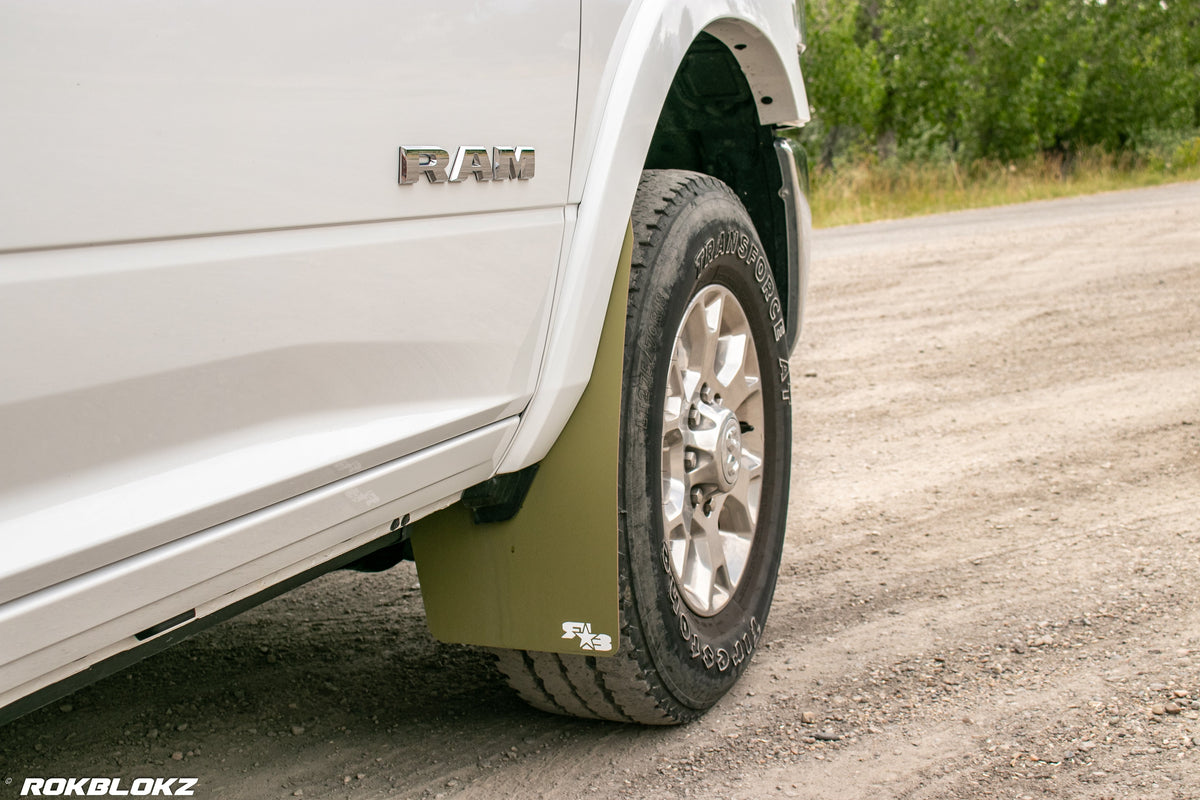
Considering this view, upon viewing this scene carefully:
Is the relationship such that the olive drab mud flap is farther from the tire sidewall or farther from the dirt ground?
the dirt ground

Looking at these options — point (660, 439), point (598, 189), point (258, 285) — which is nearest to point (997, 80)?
point (660, 439)

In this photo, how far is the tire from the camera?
203cm

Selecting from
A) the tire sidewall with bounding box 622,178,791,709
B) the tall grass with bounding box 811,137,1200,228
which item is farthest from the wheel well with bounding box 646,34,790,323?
the tall grass with bounding box 811,137,1200,228

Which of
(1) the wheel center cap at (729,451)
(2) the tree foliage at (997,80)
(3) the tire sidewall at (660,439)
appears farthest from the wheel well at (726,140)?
(2) the tree foliage at (997,80)

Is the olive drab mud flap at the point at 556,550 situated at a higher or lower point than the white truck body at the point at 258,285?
lower

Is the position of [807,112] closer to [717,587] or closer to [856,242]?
[717,587]

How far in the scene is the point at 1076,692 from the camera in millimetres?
2314

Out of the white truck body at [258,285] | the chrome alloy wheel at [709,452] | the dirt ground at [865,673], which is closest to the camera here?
the white truck body at [258,285]

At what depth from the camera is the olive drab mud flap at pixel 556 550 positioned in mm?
1939

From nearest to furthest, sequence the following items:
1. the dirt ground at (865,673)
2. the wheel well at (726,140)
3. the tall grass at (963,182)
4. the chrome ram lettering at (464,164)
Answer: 1. the chrome ram lettering at (464,164)
2. the dirt ground at (865,673)
3. the wheel well at (726,140)
4. the tall grass at (963,182)

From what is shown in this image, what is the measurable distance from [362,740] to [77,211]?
1.44 metres

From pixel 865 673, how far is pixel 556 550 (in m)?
0.87

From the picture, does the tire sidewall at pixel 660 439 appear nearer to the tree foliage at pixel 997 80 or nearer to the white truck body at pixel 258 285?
the white truck body at pixel 258 285

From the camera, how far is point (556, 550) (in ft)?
6.44
